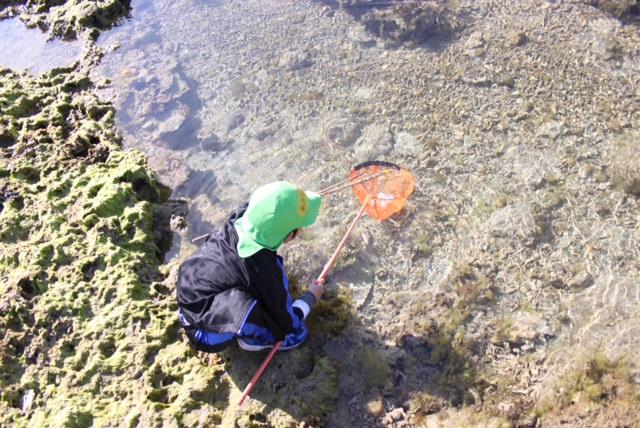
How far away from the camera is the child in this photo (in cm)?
285

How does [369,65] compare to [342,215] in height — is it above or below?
above

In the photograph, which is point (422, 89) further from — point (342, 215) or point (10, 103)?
point (10, 103)

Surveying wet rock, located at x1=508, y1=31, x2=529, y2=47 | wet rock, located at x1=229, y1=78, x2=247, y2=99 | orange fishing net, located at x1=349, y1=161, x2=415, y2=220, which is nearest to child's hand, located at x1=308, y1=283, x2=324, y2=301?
orange fishing net, located at x1=349, y1=161, x2=415, y2=220

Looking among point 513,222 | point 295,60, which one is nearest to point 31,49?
point 295,60

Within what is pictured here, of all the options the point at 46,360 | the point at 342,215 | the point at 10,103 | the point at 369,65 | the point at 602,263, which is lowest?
the point at 602,263

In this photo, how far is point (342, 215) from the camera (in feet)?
17.6

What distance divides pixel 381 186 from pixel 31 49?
697 cm

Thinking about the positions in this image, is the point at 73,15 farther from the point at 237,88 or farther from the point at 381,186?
the point at 381,186

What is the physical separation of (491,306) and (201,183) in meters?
4.28

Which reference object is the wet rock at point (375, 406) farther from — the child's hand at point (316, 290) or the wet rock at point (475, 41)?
the wet rock at point (475, 41)

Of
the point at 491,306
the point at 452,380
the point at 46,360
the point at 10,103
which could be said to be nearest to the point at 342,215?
the point at 491,306

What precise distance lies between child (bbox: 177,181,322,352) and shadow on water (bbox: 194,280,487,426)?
219 millimetres

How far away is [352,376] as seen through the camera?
3.30m

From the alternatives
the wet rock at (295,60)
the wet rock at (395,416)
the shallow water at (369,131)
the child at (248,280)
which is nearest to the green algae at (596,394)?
the shallow water at (369,131)
